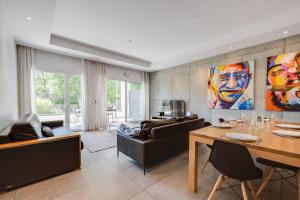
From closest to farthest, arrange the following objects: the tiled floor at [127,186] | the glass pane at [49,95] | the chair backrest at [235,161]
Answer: the chair backrest at [235,161] → the tiled floor at [127,186] → the glass pane at [49,95]

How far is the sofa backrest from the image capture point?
7.77ft

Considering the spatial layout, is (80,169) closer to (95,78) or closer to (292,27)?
(95,78)

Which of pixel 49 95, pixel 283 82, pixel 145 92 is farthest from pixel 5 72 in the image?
pixel 283 82

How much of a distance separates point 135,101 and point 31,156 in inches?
222

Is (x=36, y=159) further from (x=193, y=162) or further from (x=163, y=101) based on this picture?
(x=163, y=101)

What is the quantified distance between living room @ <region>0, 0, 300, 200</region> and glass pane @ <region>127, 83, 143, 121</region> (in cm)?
93

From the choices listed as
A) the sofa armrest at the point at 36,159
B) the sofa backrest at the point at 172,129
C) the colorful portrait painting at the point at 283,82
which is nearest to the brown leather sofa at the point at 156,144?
the sofa backrest at the point at 172,129

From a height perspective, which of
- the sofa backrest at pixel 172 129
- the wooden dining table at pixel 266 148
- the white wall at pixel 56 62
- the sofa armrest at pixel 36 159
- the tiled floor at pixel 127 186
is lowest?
the tiled floor at pixel 127 186

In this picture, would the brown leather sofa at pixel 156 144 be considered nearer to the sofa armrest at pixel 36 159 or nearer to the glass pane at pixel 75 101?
the sofa armrest at pixel 36 159

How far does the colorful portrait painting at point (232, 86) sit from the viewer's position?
4.04 m

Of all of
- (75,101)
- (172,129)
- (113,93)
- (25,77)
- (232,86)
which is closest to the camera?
(172,129)

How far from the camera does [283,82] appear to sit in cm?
346

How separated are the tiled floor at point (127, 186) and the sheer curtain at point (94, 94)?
3068 mm

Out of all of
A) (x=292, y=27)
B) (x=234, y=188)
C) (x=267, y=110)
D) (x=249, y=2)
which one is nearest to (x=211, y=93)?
(x=267, y=110)
